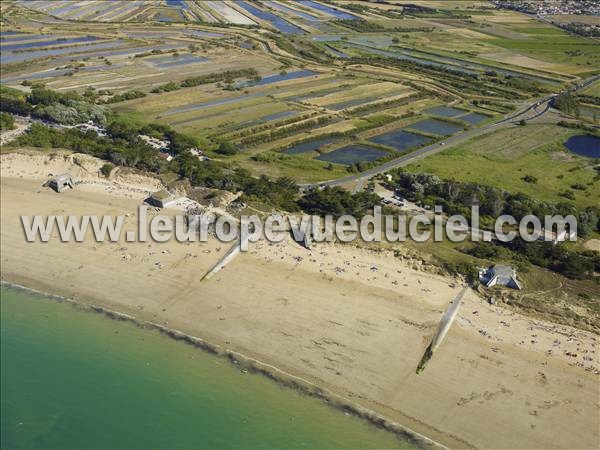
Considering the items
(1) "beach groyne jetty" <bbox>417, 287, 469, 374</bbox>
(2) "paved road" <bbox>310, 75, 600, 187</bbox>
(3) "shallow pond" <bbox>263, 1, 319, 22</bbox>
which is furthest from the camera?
(3) "shallow pond" <bbox>263, 1, 319, 22</bbox>

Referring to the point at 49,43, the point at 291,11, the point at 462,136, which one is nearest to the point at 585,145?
the point at 462,136

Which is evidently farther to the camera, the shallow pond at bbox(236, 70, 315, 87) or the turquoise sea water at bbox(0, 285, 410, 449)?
the shallow pond at bbox(236, 70, 315, 87)

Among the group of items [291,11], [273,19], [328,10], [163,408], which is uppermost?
[328,10]

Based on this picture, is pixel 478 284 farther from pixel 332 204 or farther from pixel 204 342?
pixel 204 342

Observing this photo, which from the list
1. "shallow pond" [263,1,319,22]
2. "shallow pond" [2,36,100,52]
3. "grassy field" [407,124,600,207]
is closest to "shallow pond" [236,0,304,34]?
"shallow pond" [263,1,319,22]

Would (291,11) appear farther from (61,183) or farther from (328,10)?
(61,183)

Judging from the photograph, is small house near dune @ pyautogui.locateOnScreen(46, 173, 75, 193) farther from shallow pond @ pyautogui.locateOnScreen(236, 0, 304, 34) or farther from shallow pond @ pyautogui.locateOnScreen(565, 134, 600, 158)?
shallow pond @ pyautogui.locateOnScreen(236, 0, 304, 34)

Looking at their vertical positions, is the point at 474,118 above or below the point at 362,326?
above
